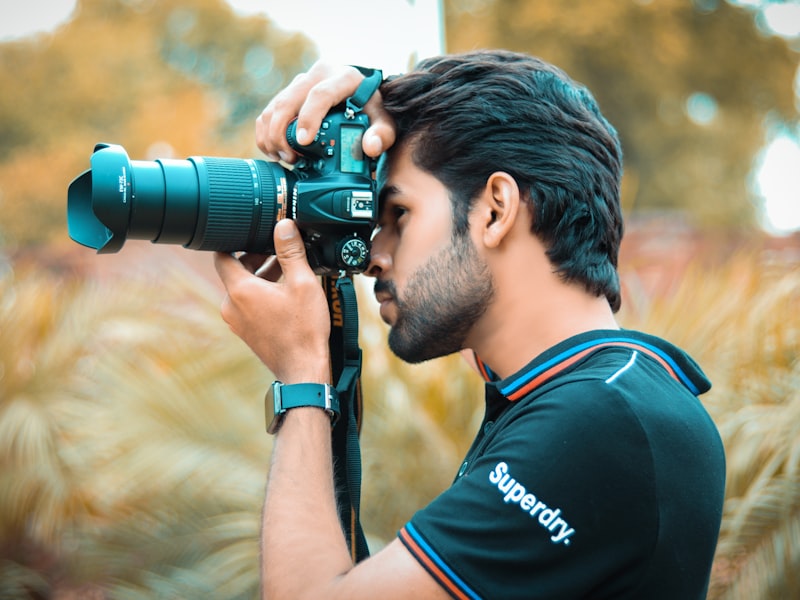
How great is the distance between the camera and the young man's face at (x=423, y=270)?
5.71 feet

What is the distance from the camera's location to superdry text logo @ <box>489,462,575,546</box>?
53.8 inches

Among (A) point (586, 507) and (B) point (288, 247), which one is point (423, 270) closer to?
(B) point (288, 247)

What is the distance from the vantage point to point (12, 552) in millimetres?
4395

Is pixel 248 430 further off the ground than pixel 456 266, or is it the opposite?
pixel 456 266

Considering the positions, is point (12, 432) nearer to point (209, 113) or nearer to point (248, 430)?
point (248, 430)

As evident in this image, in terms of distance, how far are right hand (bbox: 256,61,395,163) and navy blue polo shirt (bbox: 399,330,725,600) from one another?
2.19 feet

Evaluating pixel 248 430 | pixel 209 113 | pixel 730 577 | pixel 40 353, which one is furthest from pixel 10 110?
pixel 730 577

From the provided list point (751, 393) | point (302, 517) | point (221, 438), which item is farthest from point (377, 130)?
point (221, 438)

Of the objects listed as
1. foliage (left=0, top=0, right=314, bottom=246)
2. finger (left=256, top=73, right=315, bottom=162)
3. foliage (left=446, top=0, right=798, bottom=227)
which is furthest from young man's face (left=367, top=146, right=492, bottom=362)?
foliage (left=446, top=0, right=798, bottom=227)

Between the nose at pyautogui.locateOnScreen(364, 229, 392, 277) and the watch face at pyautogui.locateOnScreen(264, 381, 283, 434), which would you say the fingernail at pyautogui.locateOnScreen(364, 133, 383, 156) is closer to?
the nose at pyautogui.locateOnScreen(364, 229, 392, 277)

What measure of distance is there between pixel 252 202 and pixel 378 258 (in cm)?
27

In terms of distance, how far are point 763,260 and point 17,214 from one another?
12.4 metres

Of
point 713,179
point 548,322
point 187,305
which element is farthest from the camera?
point 713,179

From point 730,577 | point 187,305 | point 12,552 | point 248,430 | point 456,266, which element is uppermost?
point 456,266
